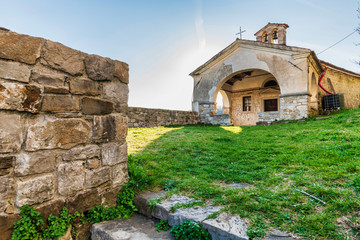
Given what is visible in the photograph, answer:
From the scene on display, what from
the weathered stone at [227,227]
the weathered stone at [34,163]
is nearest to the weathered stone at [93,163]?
the weathered stone at [34,163]

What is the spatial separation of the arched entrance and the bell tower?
217 cm

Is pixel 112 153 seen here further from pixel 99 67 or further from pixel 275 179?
pixel 275 179

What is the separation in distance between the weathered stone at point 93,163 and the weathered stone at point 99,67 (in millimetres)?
879

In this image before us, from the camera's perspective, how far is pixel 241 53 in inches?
448

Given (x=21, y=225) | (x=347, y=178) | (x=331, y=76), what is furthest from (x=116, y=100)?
(x=331, y=76)

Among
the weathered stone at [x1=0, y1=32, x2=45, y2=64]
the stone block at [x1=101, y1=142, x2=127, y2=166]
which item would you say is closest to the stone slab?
the stone block at [x1=101, y1=142, x2=127, y2=166]

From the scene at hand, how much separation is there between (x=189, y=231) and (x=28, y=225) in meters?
1.30

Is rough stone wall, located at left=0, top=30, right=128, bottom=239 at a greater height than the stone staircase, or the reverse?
rough stone wall, located at left=0, top=30, right=128, bottom=239

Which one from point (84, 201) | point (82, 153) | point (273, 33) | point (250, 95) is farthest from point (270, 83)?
point (84, 201)

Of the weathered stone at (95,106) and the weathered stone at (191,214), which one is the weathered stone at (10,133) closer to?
the weathered stone at (95,106)

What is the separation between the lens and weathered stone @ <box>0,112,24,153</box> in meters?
1.47

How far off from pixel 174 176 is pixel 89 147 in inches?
53.0

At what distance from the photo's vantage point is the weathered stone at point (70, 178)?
1782mm

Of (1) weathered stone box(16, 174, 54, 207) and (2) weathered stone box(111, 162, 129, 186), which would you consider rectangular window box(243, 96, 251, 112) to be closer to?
(2) weathered stone box(111, 162, 129, 186)
